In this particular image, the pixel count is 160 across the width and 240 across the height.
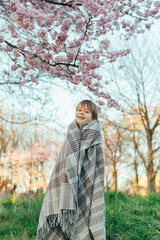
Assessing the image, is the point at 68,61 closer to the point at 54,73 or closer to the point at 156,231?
the point at 54,73

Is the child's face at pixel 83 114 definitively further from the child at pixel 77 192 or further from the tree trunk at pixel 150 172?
the tree trunk at pixel 150 172

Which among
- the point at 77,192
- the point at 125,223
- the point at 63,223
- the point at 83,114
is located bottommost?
the point at 125,223

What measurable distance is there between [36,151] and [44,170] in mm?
1031

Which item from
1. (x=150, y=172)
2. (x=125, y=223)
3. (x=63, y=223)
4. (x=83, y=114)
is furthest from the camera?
(x=150, y=172)

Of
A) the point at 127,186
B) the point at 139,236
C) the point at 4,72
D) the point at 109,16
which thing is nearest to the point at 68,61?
the point at 109,16

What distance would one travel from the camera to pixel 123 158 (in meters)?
11.2

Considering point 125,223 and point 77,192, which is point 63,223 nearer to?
point 77,192

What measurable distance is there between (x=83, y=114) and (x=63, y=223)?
1.06 metres

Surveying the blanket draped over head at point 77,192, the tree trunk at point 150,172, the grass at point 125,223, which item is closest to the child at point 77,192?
the blanket draped over head at point 77,192

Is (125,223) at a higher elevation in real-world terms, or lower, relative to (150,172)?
lower

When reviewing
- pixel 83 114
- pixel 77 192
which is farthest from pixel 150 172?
pixel 77 192

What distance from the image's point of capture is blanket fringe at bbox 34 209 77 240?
7.07 feet

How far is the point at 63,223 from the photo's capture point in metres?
2.15

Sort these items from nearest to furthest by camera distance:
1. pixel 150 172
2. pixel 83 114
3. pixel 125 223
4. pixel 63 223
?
pixel 63 223 < pixel 83 114 < pixel 125 223 < pixel 150 172
